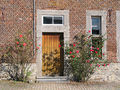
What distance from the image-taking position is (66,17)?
22.9 ft

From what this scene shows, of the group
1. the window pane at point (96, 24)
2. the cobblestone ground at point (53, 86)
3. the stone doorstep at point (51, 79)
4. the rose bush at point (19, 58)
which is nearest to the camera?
the cobblestone ground at point (53, 86)

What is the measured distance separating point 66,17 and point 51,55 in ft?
6.83

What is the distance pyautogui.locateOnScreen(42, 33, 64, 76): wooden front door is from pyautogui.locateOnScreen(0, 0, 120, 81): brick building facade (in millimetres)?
294

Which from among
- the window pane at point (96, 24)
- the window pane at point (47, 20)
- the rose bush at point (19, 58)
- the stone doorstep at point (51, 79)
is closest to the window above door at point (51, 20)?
the window pane at point (47, 20)

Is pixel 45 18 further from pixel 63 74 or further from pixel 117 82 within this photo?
pixel 117 82

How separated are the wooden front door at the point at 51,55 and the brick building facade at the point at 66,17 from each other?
0.29m

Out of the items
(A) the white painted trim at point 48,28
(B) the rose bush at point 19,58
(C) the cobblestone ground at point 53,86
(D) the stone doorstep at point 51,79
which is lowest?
(C) the cobblestone ground at point 53,86

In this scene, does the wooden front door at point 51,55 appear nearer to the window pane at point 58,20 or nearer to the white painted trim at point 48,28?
the white painted trim at point 48,28

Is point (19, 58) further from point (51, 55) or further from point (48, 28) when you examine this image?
point (48, 28)

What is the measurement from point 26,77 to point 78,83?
8.16ft

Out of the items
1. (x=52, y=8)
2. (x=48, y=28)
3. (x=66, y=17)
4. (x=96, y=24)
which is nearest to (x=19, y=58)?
(x=48, y=28)

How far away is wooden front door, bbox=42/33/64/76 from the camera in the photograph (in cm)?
700

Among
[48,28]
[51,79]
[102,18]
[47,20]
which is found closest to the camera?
[51,79]

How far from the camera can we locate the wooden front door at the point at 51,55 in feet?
23.0
